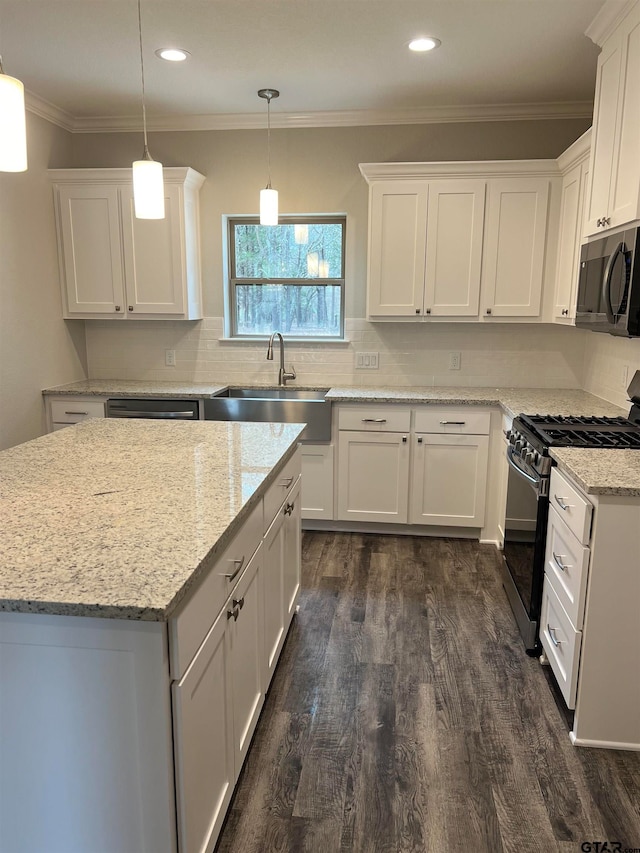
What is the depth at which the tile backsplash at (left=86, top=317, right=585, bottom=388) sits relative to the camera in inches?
162

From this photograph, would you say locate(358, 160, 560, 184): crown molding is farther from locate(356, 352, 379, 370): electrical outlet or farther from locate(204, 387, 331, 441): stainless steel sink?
locate(204, 387, 331, 441): stainless steel sink

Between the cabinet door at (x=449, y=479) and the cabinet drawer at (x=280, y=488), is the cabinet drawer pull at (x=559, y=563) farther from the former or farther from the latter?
the cabinet door at (x=449, y=479)

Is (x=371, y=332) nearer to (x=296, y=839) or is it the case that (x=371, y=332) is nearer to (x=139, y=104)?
(x=139, y=104)

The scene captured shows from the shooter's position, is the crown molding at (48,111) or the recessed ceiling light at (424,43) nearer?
the recessed ceiling light at (424,43)

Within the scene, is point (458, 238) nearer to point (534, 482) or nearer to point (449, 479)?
point (449, 479)

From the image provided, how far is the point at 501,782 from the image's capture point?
1.92m

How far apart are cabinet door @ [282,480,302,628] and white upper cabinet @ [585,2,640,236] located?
176 cm

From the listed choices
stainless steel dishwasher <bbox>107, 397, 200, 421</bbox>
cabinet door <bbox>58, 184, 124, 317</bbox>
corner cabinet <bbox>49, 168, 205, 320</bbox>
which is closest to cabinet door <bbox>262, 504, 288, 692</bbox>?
stainless steel dishwasher <bbox>107, 397, 200, 421</bbox>

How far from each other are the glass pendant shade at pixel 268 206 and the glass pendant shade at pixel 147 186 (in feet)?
4.91

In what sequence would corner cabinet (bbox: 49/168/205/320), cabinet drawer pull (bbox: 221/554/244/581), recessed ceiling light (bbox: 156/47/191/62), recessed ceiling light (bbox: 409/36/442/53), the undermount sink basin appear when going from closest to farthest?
cabinet drawer pull (bbox: 221/554/244/581) → recessed ceiling light (bbox: 409/36/442/53) → recessed ceiling light (bbox: 156/47/191/62) → corner cabinet (bbox: 49/168/205/320) → the undermount sink basin

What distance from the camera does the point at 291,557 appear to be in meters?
2.59

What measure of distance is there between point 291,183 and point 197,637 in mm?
3521

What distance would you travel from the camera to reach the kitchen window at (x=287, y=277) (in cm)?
430

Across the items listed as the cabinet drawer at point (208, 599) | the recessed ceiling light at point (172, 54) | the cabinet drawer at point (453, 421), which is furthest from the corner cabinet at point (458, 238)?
the cabinet drawer at point (208, 599)
